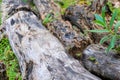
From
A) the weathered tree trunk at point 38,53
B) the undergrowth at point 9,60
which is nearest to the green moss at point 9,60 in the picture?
the undergrowth at point 9,60

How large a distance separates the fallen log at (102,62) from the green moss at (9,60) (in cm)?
122

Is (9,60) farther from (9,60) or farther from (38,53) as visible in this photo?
(38,53)

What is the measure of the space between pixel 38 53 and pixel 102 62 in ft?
3.12

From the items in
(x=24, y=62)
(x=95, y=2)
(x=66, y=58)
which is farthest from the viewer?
(x=95, y=2)

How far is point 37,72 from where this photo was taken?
144 inches

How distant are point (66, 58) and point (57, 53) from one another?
0.60ft

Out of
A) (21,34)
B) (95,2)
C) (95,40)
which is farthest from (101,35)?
(21,34)

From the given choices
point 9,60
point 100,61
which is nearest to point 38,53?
point 100,61

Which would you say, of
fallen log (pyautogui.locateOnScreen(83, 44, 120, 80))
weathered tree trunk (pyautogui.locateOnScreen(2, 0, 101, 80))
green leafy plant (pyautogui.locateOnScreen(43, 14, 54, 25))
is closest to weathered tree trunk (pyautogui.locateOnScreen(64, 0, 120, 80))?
fallen log (pyautogui.locateOnScreen(83, 44, 120, 80))

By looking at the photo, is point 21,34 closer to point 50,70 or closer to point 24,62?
point 24,62

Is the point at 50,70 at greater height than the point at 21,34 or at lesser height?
lesser

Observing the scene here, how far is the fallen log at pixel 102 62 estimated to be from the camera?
363 cm

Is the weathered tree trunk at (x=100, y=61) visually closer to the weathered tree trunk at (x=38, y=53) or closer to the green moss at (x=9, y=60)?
the weathered tree trunk at (x=38, y=53)

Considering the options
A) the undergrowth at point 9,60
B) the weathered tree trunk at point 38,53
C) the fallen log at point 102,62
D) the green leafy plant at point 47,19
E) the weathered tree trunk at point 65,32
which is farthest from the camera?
the green leafy plant at point 47,19
